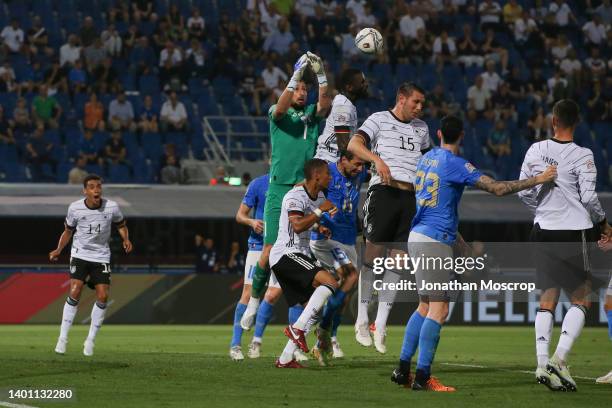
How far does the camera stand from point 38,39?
29844 millimetres

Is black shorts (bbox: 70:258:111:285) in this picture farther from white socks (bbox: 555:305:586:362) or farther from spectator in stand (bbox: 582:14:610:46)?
spectator in stand (bbox: 582:14:610:46)

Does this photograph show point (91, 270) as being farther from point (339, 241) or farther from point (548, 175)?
point (548, 175)

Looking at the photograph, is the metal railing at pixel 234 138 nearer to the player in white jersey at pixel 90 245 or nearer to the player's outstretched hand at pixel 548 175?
the player in white jersey at pixel 90 245

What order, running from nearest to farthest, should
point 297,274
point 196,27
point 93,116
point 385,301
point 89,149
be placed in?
point 297,274 → point 385,301 → point 89,149 → point 93,116 → point 196,27

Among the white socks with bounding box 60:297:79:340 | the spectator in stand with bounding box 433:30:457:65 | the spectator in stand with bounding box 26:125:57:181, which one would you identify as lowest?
the white socks with bounding box 60:297:79:340

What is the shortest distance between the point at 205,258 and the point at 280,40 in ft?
20.5

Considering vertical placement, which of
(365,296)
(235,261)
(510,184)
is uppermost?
(510,184)

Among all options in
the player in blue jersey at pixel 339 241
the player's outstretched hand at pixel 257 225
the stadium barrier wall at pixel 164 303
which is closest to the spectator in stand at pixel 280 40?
the stadium barrier wall at pixel 164 303

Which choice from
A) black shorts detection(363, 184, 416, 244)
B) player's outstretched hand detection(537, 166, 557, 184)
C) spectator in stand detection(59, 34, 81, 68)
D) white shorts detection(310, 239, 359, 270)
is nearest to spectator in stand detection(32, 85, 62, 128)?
spectator in stand detection(59, 34, 81, 68)

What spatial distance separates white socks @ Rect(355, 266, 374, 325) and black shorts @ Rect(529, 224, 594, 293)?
2840 millimetres

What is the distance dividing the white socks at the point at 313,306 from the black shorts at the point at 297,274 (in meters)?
0.19

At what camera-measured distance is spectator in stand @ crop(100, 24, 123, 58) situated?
2986 cm

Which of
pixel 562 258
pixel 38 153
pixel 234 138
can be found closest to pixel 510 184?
pixel 562 258

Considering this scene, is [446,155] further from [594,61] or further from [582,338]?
[594,61]
